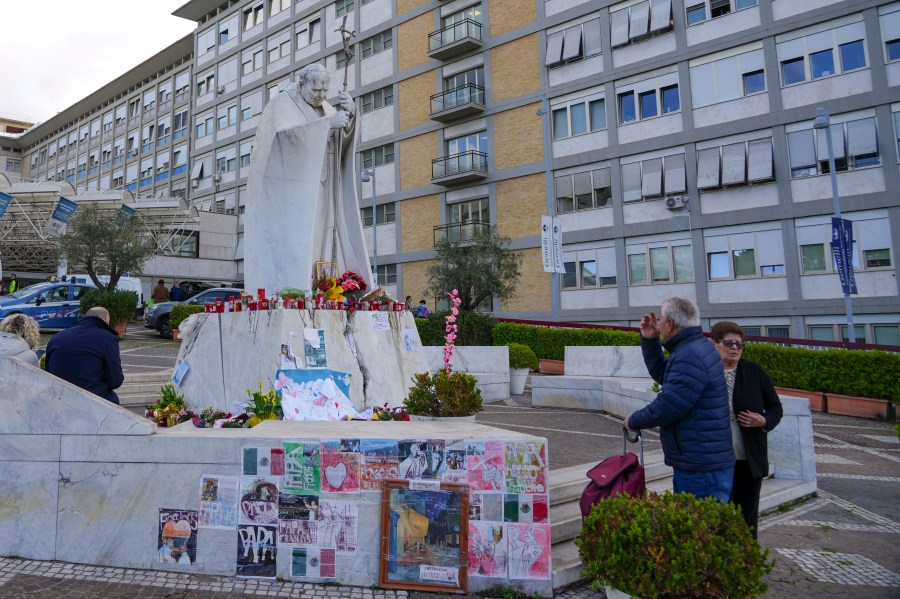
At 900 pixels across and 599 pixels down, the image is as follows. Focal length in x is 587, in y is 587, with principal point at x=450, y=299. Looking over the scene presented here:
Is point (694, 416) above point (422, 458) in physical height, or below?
above

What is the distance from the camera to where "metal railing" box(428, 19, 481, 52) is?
1145 inches

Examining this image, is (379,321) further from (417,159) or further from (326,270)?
(417,159)

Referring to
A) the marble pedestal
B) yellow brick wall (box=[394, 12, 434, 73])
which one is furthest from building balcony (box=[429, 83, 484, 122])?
the marble pedestal

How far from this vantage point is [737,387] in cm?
400

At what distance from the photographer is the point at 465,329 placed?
19141 mm

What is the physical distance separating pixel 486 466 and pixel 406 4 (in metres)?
33.5

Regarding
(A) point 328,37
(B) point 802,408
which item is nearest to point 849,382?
(B) point 802,408

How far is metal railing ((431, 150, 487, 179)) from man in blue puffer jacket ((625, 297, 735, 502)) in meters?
25.4

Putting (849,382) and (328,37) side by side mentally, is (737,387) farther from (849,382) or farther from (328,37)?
(328,37)

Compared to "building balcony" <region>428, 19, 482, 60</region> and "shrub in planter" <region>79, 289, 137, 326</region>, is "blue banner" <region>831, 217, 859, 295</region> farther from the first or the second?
"shrub in planter" <region>79, 289, 137, 326</region>

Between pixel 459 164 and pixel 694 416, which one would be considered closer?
pixel 694 416

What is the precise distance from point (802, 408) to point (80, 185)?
229 ft

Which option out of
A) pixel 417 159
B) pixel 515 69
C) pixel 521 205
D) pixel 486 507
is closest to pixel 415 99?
pixel 417 159

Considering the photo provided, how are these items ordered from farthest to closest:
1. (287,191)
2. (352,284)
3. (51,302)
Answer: (51,302) < (287,191) < (352,284)
